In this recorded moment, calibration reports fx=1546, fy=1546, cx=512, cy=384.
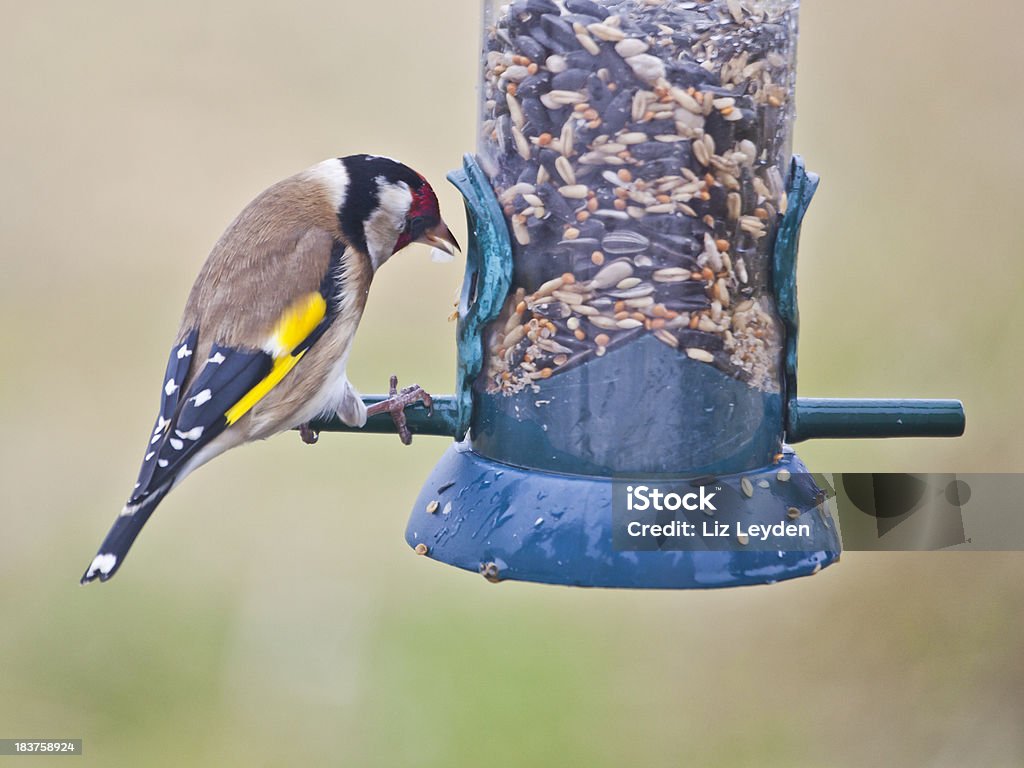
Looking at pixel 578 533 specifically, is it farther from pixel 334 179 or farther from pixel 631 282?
pixel 334 179

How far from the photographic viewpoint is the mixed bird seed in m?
3.84

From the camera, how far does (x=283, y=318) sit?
4.39 meters

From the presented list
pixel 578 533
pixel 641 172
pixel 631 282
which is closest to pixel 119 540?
pixel 578 533

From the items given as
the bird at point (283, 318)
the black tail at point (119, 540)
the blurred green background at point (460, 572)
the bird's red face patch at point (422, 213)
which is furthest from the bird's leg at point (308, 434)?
the blurred green background at point (460, 572)

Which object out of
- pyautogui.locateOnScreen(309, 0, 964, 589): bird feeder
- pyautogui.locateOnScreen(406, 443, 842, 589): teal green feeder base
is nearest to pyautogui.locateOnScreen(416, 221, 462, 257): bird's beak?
pyautogui.locateOnScreen(309, 0, 964, 589): bird feeder

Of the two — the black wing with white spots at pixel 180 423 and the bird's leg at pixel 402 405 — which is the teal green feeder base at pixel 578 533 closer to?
the bird's leg at pixel 402 405

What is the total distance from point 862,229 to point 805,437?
3373 millimetres

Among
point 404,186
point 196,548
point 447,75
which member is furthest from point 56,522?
point 404,186

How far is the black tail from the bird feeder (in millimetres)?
722

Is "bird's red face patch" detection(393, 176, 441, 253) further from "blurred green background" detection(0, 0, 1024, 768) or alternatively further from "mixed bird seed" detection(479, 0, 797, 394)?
"blurred green background" detection(0, 0, 1024, 768)

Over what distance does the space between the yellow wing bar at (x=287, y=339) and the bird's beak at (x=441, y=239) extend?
40cm

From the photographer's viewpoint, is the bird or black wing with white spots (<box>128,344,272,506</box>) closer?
black wing with white spots (<box>128,344,272,506</box>)

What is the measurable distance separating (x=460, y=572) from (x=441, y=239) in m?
2.85

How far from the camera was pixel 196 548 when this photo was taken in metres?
7.35
